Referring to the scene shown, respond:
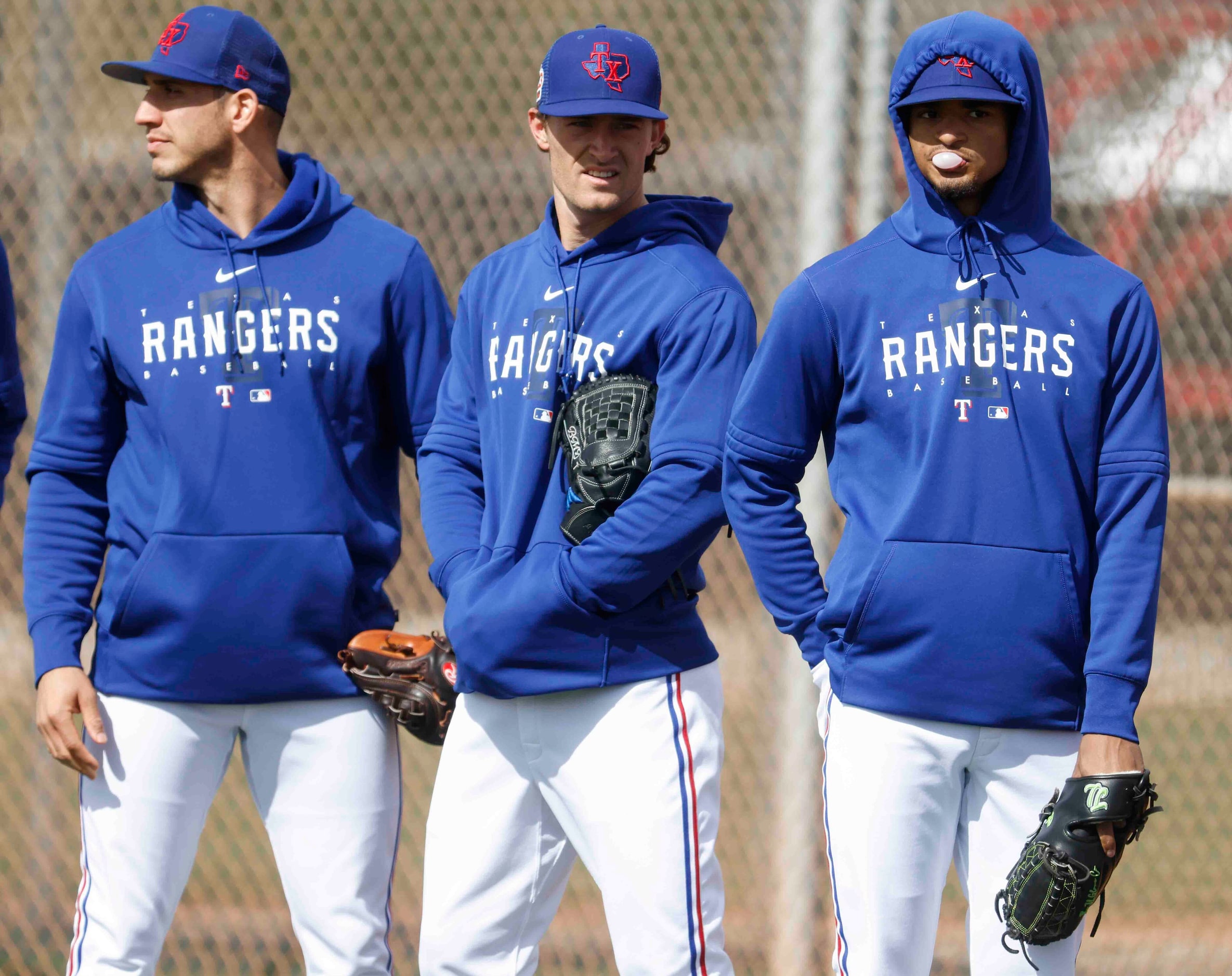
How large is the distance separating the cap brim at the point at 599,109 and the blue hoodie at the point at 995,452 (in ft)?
1.53

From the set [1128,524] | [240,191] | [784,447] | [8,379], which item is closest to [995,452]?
[1128,524]

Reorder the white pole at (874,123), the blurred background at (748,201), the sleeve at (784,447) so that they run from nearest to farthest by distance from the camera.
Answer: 1. the sleeve at (784,447)
2. the white pole at (874,123)
3. the blurred background at (748,201)

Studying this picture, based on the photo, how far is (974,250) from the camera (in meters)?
2.47

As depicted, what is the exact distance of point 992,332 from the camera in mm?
2389

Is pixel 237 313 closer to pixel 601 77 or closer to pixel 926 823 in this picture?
pixel 601 77

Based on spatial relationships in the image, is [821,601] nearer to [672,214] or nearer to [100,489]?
[672,214]

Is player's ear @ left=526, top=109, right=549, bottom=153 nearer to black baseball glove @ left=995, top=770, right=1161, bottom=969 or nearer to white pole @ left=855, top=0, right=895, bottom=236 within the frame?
white pole @ left=855, top=0, right=895, bottom=236

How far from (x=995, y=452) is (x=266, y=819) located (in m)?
1.59

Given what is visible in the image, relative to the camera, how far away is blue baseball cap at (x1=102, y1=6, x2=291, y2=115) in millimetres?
2943

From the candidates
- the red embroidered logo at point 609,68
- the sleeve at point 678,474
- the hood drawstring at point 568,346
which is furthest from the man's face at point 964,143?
the hood drawstring at point 568,346

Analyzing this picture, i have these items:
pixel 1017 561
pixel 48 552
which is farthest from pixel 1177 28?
pixel 48 552

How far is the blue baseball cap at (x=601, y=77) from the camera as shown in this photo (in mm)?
2678

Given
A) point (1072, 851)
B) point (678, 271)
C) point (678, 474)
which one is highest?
point (678, 271)

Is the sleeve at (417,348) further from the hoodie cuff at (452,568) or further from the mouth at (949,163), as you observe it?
the mouth at (949,163)
